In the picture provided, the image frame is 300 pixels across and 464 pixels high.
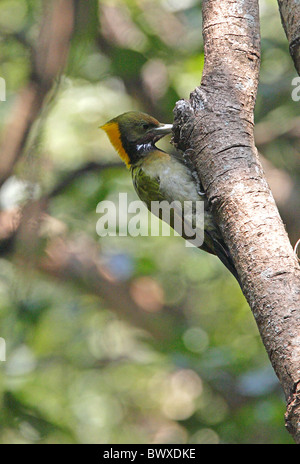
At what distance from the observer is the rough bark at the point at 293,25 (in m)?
2.45

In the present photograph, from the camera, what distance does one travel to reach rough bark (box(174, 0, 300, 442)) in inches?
67.6

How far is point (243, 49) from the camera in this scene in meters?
2.41

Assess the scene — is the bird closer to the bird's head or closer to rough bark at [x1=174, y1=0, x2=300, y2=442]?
the bird's head

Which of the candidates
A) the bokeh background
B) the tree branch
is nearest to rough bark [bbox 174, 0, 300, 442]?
the tree branch

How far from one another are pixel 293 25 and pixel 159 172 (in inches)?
57.9

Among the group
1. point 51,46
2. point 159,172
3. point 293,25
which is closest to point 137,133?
point 159,172

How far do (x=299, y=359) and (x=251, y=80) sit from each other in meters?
1.23

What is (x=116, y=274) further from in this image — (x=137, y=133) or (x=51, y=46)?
(x=51, y=46)

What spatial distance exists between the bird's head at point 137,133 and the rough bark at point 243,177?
148 cm

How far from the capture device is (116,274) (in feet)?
19.1

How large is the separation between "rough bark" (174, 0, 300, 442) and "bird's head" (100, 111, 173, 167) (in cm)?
148

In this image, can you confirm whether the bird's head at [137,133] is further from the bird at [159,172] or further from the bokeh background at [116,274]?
the bokeh background at [116,274]

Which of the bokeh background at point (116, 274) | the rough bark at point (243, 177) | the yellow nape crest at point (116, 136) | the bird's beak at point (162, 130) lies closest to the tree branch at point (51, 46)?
the bokeh background at point (116, 274)

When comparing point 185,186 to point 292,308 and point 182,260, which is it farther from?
point 182,260
